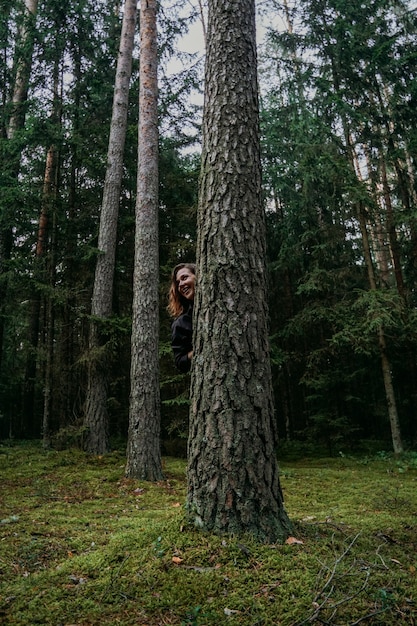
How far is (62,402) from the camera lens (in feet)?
33.9

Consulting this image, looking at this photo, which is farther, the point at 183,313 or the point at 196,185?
the point at 196,185

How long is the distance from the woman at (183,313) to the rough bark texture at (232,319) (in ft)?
1.24

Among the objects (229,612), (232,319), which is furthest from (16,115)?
(229,612)

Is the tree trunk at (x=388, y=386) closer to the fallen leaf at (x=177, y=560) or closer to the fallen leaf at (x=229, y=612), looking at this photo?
the fallen leaf at (x=177, y=560)

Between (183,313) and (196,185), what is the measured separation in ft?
29.6

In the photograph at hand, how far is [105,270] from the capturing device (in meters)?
9.59

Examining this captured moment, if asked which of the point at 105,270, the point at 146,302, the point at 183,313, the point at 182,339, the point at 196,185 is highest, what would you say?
the point at 196,185

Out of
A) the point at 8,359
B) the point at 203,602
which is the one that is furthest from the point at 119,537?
the point at 8,359

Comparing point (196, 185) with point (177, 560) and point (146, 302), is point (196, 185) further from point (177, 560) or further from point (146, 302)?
point (177, 560)

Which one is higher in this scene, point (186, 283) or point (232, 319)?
point (186, 283)

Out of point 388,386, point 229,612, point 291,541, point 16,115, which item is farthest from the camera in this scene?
point 16,115

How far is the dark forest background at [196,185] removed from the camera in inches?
410

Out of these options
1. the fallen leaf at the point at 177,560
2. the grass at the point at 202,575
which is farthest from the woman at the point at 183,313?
the fallen leaf at the point at 177,560

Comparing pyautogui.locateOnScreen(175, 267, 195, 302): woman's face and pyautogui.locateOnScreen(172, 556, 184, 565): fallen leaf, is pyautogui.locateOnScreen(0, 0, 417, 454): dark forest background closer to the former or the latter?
pyautogui.locateOnScreen(175, 267, 195, 302): woman's face
